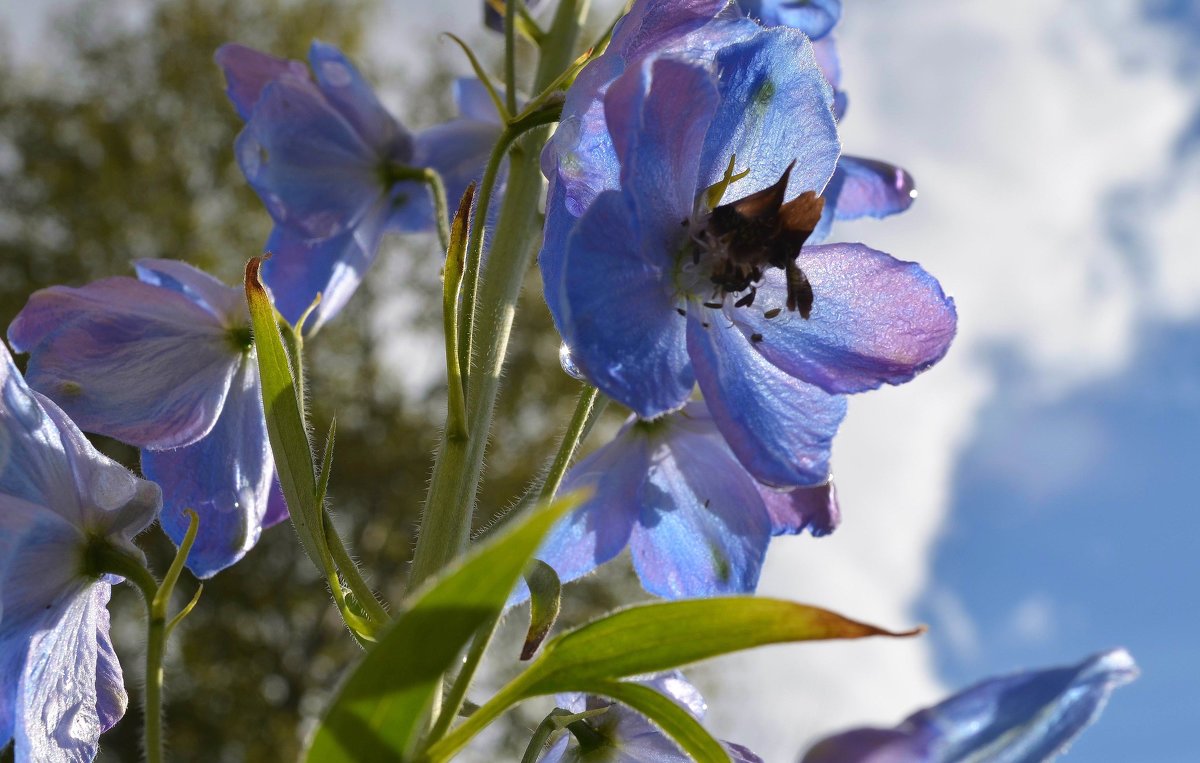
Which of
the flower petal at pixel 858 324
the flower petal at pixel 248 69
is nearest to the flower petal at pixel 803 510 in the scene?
the flower petal at pixel 858 324

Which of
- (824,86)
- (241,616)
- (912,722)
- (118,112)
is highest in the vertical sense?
(824,86)

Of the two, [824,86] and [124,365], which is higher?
[824,86]

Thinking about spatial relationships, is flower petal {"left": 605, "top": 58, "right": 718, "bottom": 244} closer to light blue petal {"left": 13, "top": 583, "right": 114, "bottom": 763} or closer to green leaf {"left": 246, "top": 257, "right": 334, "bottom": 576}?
green leaf {"left": 246, "top": 257, "right": 334, "bottom": 576}

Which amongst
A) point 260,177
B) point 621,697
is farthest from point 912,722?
point 260,177

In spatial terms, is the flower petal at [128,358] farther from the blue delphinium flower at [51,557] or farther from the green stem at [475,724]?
the green stem at [475,724]

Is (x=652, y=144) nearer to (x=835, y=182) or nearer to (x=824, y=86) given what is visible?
(x=824, y=86)

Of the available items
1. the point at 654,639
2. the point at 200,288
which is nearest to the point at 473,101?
the point at 200,288
